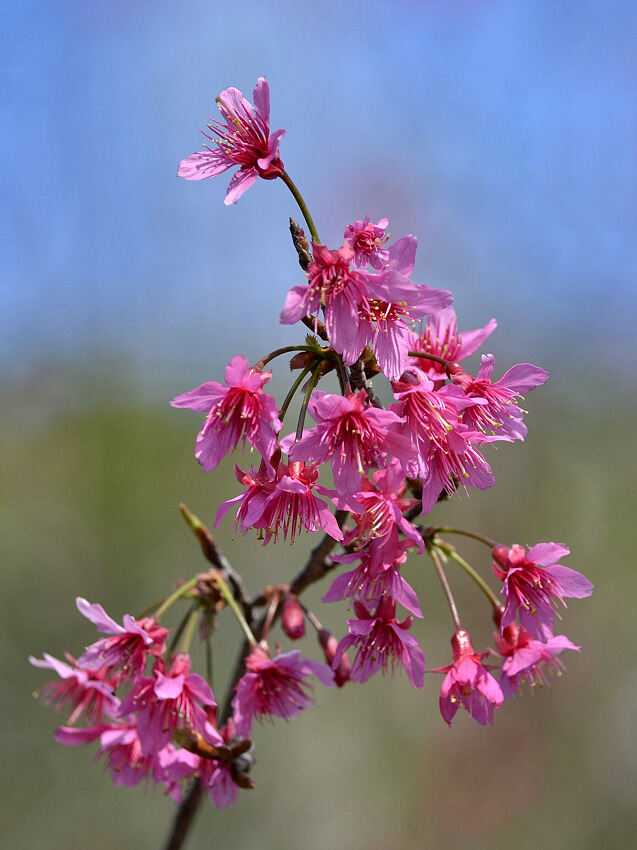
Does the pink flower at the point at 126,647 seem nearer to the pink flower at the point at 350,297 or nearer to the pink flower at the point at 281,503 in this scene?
the pink flower at the point at 281,503

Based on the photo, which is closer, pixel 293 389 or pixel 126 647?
pixel 293 389

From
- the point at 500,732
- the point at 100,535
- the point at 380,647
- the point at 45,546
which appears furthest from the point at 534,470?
the point at 380,647

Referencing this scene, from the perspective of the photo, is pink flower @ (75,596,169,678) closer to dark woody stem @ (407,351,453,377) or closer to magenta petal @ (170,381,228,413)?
magenta petal @ (170,381,228,413)

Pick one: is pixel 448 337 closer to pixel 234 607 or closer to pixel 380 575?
pixel 380 575

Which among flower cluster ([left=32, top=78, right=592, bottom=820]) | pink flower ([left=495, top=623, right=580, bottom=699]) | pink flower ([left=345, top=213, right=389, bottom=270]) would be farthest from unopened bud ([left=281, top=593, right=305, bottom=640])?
pink flower ([left=345, top=213, right=389, bottom=270])

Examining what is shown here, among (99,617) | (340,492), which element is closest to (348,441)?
(340,492)

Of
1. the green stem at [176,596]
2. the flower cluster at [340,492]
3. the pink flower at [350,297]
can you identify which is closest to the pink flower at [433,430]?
the flower cluster at [340,492]
